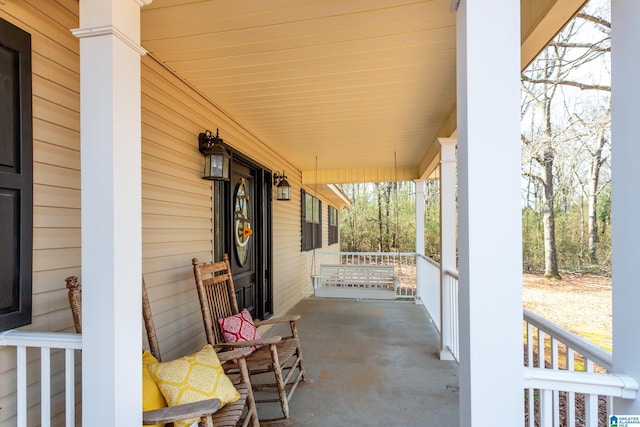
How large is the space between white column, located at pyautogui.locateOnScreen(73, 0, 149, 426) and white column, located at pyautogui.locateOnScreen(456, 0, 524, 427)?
4.23 ft

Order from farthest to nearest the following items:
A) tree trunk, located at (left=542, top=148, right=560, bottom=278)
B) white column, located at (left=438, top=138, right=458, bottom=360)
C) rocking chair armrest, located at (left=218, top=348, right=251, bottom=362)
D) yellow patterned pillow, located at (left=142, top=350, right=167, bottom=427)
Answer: tree trunk, located at (left=542, top=148, right=560, bottom=278)
white column, located at (left=438, top=138, right=458, bottom=360)
rocking chair armrest, located at (left=218, top=348, right=251, bottom=362)
yellow patterned pillow, located at (left=142, top=350, right=167, bottom=427)

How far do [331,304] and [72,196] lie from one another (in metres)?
→ 4.85

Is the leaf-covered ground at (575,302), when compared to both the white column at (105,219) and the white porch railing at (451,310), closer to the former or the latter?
the white porch railing at (451,310)

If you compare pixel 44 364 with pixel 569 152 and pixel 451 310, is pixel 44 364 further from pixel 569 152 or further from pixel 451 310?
pixel 569 152

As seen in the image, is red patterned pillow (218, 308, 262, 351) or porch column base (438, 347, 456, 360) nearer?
red patterned pillow (218, 308, 262, 351)

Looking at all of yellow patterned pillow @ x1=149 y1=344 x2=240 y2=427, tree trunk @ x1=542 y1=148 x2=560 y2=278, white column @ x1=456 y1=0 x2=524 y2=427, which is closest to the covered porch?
white column @ x1=456 y1=0 x2=524 y2=427

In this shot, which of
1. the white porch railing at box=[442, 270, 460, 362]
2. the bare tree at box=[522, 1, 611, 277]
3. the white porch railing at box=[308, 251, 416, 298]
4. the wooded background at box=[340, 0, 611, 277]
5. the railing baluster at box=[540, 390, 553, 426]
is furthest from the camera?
the white porch railing at box=[308, 251, 416, 298]

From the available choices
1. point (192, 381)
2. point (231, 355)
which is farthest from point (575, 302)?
point (192, 381)

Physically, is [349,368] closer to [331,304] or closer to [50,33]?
[331,304]

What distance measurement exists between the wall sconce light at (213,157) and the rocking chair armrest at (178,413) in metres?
1.89

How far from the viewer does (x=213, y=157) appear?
9.41 ft

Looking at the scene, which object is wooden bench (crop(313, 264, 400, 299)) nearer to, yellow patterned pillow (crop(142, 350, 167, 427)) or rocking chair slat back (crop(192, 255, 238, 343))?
rocking chair slat back (crop(192, 255, 238, 343))

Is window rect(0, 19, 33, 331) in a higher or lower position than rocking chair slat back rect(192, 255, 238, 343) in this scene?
higher

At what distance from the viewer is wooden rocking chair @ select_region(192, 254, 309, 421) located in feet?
7.70
